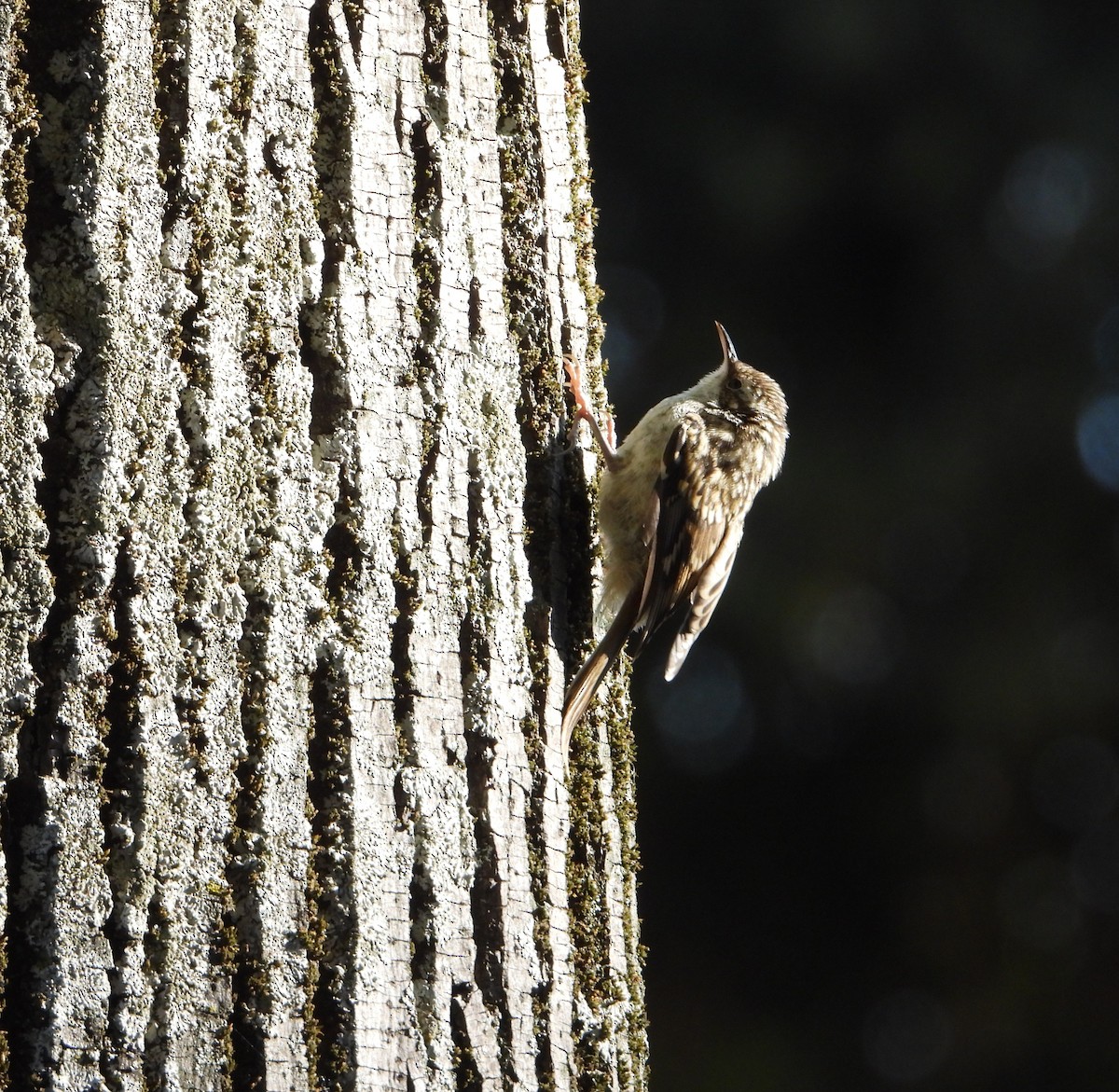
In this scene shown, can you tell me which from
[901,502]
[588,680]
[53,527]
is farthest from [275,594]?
[901,502]

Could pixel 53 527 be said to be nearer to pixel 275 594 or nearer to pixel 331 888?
pixel 275 594

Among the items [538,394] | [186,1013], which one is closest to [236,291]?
[538,394]

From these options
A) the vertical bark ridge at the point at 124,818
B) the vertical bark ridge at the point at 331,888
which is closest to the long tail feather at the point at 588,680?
the vertical bark ridge at the point at 331,888

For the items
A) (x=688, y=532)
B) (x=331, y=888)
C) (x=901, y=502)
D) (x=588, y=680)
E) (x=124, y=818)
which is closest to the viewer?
(x=124, y=818)

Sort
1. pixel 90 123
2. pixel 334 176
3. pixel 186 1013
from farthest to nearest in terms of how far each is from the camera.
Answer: pixel 334 176 → pixel 90 123 → pixel 186 1013

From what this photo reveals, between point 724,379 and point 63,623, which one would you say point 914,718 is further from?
point 63,623

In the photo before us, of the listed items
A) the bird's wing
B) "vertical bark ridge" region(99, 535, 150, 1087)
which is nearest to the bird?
Answer: the bird's wing
